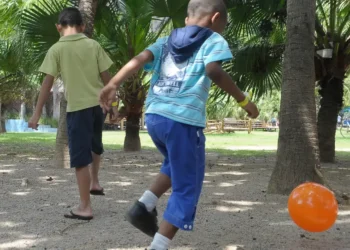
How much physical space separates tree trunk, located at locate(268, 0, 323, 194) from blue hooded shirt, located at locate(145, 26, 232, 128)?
8.09 feet

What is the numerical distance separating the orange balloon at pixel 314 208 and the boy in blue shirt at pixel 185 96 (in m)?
0.77

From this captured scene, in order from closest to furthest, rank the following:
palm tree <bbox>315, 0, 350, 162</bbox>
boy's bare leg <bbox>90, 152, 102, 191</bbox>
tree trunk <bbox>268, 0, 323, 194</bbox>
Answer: boy's bare leg <bbox>90, 152, 102, 191</bbox> → tree trunk <bbox>268, 0, 323, 194</bbox> → palm tree <bbox>315, 0, 350, 162</bbox>

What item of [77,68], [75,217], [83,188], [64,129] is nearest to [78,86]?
[77,68]

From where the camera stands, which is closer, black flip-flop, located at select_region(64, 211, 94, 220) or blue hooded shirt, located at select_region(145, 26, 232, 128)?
blue hooded shirt, located at select_region(145, 26, 232, 128)

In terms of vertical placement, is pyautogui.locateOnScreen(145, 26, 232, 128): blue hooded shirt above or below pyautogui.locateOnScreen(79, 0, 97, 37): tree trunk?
below

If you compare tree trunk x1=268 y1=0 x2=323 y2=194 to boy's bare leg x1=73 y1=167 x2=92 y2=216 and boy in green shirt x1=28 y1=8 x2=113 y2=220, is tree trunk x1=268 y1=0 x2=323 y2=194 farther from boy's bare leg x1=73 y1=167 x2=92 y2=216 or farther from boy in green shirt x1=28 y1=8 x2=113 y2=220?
boy's bare leg x1=73 y1=167 x2=92 y2=216

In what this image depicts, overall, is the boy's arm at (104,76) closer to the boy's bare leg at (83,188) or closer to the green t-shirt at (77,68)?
the green t-shirt at (77,68)

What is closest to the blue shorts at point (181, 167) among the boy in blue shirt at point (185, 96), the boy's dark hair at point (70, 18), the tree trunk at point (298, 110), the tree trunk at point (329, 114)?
the boy in blue shirt at point (185, 96)

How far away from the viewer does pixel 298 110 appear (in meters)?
4.84

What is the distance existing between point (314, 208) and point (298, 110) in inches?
80.2

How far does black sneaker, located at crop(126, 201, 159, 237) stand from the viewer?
112 inches

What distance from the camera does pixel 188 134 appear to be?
2.52m

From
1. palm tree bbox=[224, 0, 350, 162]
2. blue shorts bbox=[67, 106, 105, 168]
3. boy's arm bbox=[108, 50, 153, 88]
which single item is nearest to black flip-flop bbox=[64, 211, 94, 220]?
blue shorts bbox=[67, 106, 105, 168]

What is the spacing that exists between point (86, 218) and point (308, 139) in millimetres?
2391
